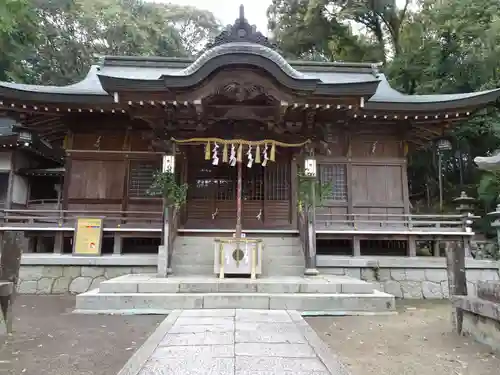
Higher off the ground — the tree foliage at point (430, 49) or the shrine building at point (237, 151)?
the tree foliage at point (430, 49)

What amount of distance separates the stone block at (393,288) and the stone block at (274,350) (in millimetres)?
5342

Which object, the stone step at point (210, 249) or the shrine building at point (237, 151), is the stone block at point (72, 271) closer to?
the shrine building at point (237, 151)

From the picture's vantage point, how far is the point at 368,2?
2255 centimetres

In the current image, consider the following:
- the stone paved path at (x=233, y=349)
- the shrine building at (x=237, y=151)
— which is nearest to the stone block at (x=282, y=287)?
the stone paved path at (x=233, y=349)

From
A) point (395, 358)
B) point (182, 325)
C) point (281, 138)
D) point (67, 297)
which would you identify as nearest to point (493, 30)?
point (281, 138)

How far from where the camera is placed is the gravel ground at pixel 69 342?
3.73 metres

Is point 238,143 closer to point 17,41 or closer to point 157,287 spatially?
point 157,287

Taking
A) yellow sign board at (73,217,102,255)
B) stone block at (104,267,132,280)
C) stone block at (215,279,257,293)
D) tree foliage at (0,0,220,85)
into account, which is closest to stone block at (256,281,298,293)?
stone block at (215,279,257,293)

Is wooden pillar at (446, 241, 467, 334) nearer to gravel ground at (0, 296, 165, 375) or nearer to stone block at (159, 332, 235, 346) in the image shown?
stone block at (159, 332, 235, 346)

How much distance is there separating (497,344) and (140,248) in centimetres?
827

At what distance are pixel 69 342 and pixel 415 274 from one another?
7374 mm

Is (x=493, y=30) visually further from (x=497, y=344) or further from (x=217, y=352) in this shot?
(x=217, y=352)

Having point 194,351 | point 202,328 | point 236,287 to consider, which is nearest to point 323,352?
point 194,351

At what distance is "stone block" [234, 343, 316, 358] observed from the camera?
3.75 meters
